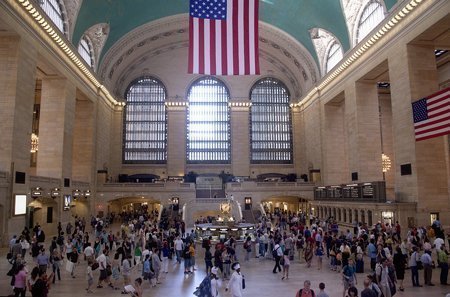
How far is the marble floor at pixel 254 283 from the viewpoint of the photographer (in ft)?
33.4

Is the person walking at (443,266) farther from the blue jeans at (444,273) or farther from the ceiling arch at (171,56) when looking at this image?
the ceiling arch at (171,56)

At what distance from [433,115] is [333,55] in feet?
58.0

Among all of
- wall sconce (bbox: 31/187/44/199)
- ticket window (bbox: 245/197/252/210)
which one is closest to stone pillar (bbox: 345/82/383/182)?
ticket window (bbox: 245/197/252/210)

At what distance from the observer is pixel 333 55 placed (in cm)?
3312

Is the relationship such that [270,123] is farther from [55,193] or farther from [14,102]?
[14,102]

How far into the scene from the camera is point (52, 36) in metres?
23.0

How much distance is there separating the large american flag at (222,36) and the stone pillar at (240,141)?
27.2 metres

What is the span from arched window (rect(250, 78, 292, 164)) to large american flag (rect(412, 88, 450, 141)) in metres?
26.0

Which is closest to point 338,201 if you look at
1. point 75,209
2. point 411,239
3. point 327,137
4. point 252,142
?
point 327,137

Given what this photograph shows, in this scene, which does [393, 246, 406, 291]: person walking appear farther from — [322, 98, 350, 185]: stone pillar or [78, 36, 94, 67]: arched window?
[78, 36, 94, 67]: arched window

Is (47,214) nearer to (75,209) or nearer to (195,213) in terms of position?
(75,209)

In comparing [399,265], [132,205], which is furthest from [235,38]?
[132,205]

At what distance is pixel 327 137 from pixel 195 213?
13911mm

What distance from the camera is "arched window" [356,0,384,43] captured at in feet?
81.8
